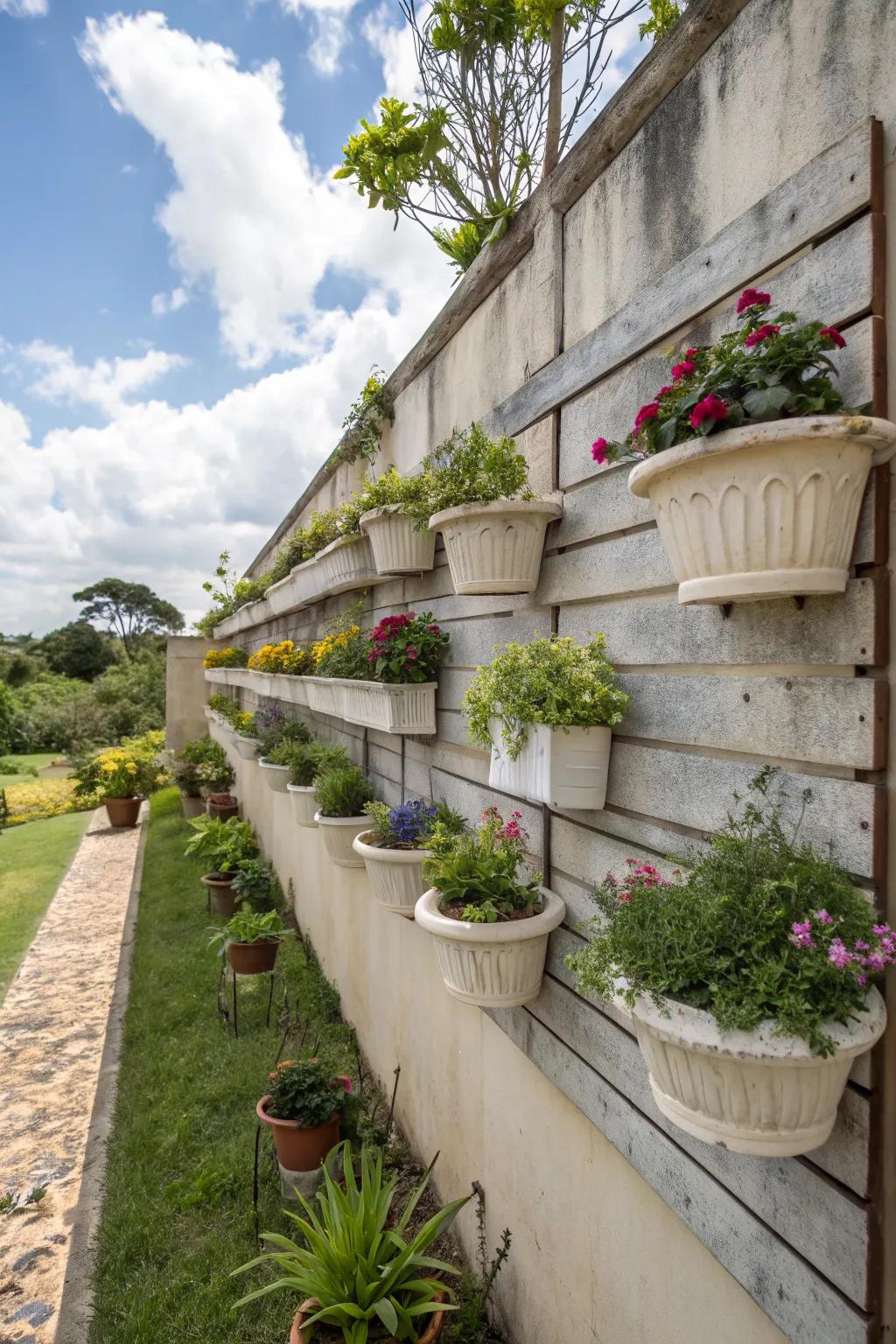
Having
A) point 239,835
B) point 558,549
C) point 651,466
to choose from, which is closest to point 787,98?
point 651,466

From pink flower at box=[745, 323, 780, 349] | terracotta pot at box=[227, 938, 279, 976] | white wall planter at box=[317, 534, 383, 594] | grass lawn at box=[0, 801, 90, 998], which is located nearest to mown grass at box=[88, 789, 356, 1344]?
terracotta pot at box=[227, 938, 279, 976]

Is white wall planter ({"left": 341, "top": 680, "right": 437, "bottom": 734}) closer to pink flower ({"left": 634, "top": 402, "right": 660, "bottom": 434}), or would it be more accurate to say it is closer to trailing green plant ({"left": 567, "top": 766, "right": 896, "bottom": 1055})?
trailing green plant ({"left": 567, "top": 766, "right": 896, "bottom": 1055})

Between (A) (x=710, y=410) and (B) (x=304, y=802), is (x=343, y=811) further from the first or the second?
(A) (x=710, y=410)

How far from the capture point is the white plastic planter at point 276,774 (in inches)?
206

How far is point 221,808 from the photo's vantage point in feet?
35.1

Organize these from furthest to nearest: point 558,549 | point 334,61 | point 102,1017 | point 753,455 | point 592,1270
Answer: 1. point 102,1017
2. point 334,61
3. point 558,549
4. point 592,1270
5. point 753,455

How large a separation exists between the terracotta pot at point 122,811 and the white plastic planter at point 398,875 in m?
11.1

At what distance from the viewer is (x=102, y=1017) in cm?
569

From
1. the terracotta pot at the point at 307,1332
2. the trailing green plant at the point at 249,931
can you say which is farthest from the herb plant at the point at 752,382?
the trailing green plant at the point at 249,931

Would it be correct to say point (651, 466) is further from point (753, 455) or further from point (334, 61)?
point (334, 61)

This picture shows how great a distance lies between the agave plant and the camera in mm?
2320

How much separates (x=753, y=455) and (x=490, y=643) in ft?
5.02

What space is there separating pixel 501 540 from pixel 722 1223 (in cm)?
164

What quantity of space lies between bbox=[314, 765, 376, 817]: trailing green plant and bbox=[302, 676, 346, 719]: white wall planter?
0.33 m
